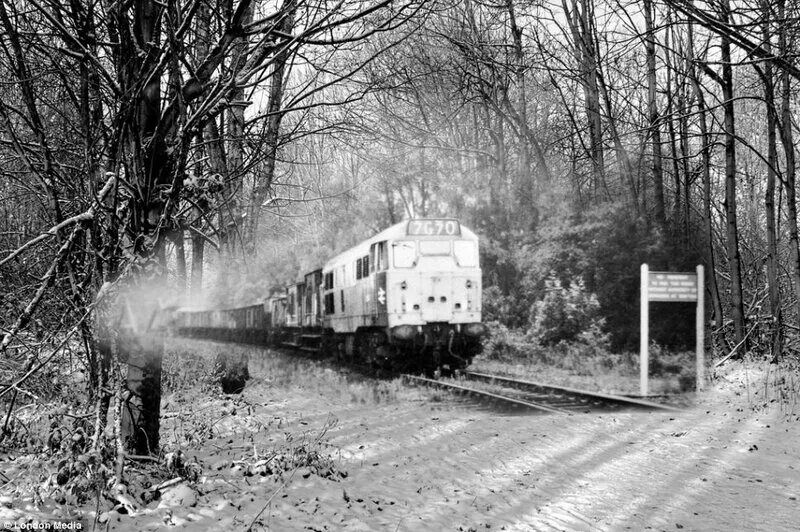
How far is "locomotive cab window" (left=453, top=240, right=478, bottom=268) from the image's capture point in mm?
15727

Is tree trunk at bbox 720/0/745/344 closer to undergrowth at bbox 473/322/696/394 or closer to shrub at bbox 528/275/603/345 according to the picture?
undergrowth at bbox 473/322/696/394

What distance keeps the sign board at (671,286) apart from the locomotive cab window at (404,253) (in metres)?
5.44

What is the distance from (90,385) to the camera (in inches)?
251

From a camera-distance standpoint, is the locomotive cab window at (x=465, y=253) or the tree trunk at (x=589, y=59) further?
the tree trunk at (x=589, y=59)

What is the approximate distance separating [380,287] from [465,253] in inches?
88.5

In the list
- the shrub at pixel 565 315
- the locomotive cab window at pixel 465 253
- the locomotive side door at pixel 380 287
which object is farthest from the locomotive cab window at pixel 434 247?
the shrub at pixel 565 315

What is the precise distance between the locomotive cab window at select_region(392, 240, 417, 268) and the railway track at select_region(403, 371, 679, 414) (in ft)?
8.44

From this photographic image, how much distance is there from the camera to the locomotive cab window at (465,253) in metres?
15.7

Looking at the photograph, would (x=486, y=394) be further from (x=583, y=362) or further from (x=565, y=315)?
(x=565, y=315)

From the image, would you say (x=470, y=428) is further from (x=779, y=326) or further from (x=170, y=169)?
(x=779, y=326)

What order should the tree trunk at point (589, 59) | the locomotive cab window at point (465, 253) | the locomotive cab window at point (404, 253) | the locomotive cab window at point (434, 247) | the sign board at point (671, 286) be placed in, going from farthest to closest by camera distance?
the tree trunk at point (589, 59), the locomotive cab window at point (465, 253), the locomotive cab window at point (434, 247), the locomotive cab window at point (404, 253), the sign board at point (671, 286)

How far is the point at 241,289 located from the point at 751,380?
22.1 metres

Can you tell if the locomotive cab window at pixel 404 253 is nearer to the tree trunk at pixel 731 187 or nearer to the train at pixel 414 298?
the train at pixel 414 298

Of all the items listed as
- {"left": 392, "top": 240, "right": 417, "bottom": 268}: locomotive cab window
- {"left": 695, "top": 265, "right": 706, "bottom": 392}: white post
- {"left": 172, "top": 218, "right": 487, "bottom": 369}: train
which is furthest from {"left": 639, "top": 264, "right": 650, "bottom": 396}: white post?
{"left": 392, "top": 240, "right": 417, "bottom": 268}: locomotive cab window
